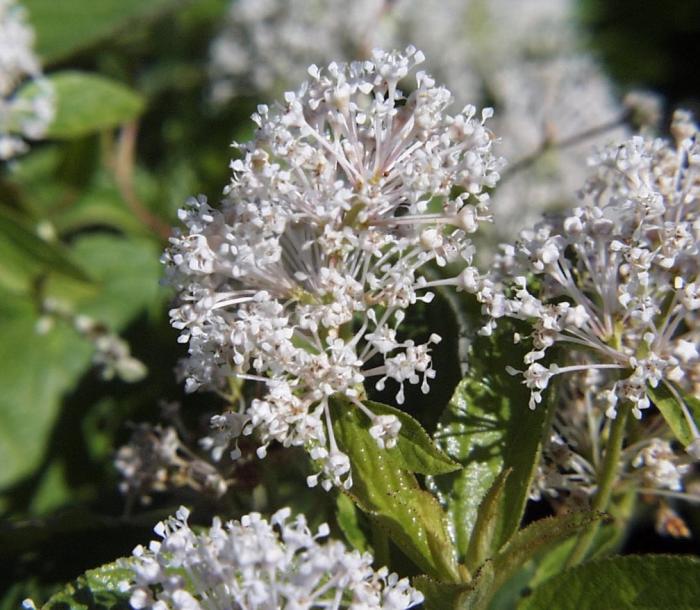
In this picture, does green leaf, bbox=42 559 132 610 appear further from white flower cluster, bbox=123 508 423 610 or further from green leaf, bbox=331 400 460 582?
green leaf, bbox=331 400 460 582

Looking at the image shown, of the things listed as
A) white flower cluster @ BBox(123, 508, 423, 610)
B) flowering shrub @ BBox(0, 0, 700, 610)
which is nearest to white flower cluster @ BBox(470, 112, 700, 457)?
flowering shrub @ BBox(0, 0, 700, 610)

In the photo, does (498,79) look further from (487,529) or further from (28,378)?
(487,529)

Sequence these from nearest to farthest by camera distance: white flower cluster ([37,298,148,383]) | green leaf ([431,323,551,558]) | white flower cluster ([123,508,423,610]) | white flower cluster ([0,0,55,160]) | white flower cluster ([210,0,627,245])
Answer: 1. white flower cluster ([123,508,423,610])
2. green leaf ([431,323,551,558])
3. white flower cluster ([37,298,148,383])
4. white flower cluster ([0,0,55,160])
5. white flower cluster ([210,0,627,245])

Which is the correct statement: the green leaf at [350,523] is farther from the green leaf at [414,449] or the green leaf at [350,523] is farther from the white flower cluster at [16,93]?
the white flower cluster at [16,93]

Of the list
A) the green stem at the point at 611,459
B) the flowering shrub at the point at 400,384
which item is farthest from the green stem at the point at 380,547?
the green stem at the point at 611,459

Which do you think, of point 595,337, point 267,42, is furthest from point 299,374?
point 267,42

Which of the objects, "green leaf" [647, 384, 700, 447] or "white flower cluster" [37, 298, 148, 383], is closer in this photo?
"green leaf" [647, 384, 700, 447]
